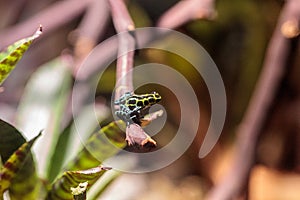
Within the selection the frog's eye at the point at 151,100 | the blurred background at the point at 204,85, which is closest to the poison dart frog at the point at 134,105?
the frog's eye at the point at 151,100

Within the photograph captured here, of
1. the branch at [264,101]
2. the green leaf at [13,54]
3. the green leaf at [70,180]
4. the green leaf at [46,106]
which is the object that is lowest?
the branch at [264,101]

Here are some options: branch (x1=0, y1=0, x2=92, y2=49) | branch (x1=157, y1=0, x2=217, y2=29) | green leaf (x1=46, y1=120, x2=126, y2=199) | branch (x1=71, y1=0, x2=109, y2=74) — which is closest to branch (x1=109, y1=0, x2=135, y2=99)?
green leaf (x1=46, y1=120, x2=126, y2=199)

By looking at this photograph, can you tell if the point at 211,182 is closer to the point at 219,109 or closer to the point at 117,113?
the point at 219,109

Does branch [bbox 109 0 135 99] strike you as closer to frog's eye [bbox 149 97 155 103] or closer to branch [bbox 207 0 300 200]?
frog's eye [bbox 149 97 155 103]

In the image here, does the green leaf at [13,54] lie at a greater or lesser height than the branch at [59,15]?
lesser

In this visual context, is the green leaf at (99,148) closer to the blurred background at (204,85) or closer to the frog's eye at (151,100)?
the frog's eye at (151,100)

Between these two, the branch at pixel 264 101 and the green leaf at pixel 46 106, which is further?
the branch at pixel 264 101
